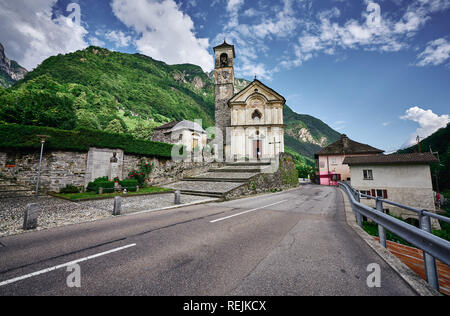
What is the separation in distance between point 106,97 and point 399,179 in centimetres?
7641

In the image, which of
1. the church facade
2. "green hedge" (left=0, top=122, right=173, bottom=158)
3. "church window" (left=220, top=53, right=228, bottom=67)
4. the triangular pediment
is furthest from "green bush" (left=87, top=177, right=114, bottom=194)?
"church window" (left=220, top=53, right=228, bottom=67)

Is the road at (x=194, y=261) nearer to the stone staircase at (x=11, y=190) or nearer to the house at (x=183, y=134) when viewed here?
the stone staircase at (x=11, y=190)

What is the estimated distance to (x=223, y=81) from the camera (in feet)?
109

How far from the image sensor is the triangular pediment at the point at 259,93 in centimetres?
2909

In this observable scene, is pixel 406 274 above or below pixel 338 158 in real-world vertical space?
below

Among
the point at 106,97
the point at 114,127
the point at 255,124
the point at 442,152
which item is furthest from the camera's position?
the point at 106,97

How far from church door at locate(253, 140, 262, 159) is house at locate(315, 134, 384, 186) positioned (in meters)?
17.2

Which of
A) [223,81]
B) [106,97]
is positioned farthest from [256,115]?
[106,97]

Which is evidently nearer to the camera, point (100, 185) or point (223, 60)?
point (100, 185)

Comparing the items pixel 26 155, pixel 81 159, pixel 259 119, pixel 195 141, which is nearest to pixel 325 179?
pixel 259 119

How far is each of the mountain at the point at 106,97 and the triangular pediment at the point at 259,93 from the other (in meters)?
24.3

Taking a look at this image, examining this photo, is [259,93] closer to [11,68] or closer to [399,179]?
[399,179]

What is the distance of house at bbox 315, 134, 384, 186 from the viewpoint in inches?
1363

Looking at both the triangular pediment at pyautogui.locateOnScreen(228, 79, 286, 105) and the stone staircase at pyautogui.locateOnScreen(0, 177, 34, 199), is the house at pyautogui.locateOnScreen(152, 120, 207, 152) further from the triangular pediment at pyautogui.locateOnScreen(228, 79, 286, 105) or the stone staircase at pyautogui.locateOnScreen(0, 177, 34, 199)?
the stone staircase at pyautogui.locateOnScreen(0, 177, 34, 199)
